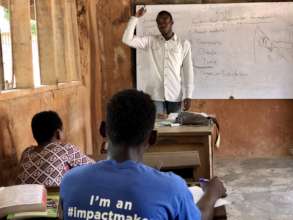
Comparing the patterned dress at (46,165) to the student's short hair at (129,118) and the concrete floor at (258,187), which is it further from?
the concrete floor at (258,187)

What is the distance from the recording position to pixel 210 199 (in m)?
1.47

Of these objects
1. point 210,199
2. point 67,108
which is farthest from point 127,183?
point 67,108

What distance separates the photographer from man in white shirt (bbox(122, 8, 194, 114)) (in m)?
4.43

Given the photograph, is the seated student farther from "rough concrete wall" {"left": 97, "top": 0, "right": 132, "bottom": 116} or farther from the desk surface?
"rough concrete wall" {"left": 97, "top": 0, "right": 132, "bottom": 116}

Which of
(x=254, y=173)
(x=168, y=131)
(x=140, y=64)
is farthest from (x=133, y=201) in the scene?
(x=140, y=64)

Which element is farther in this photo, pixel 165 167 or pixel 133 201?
pixel 165 167

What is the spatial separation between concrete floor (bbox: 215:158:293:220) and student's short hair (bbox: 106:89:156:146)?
235 centimetres

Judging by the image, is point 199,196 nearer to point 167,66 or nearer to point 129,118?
point 129,118

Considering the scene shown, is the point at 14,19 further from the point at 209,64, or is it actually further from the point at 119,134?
the point at 209,64

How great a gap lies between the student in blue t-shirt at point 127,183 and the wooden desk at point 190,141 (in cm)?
164

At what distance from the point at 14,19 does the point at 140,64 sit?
2.30m

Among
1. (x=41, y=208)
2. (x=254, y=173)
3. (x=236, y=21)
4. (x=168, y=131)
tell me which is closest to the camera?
(x=41, y=208)

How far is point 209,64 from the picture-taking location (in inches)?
203

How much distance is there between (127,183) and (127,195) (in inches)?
1.2
